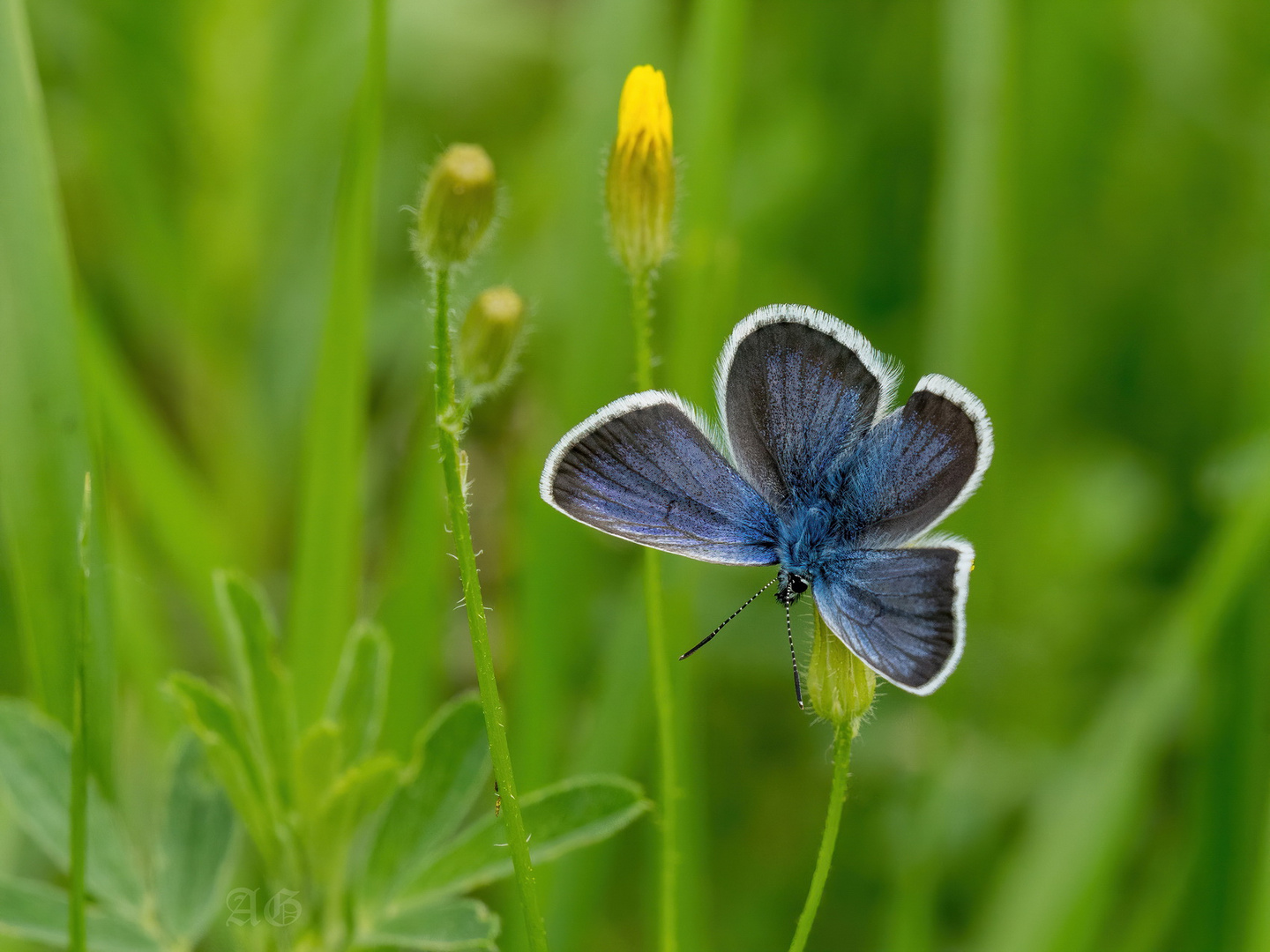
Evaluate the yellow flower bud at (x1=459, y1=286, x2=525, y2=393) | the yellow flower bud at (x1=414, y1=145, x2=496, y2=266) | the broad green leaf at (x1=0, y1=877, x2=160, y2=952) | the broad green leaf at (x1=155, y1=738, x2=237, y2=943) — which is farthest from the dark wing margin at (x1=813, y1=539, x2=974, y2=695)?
the broad green leaf at (x1=0, y1=877, x2=160, y2=952)

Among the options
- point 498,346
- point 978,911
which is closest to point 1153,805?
point 978,911

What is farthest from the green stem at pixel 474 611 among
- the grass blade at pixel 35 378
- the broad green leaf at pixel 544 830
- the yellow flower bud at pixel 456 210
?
the grass blade at pixel 35 378

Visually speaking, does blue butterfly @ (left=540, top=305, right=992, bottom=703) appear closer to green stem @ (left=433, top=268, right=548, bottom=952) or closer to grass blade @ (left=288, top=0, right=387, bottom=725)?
green stem @ (left=433, top=268, right=548, bottom=952)

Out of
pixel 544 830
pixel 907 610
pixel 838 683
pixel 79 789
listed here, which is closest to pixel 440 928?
pixel 544 830

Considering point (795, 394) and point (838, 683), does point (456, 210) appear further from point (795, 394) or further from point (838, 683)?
point (838, 683)

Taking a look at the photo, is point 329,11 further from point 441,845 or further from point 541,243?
point 441,845

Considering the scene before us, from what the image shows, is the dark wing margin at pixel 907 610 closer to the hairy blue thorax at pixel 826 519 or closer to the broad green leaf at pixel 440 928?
the hairy blue thorax at pixel 826 519
